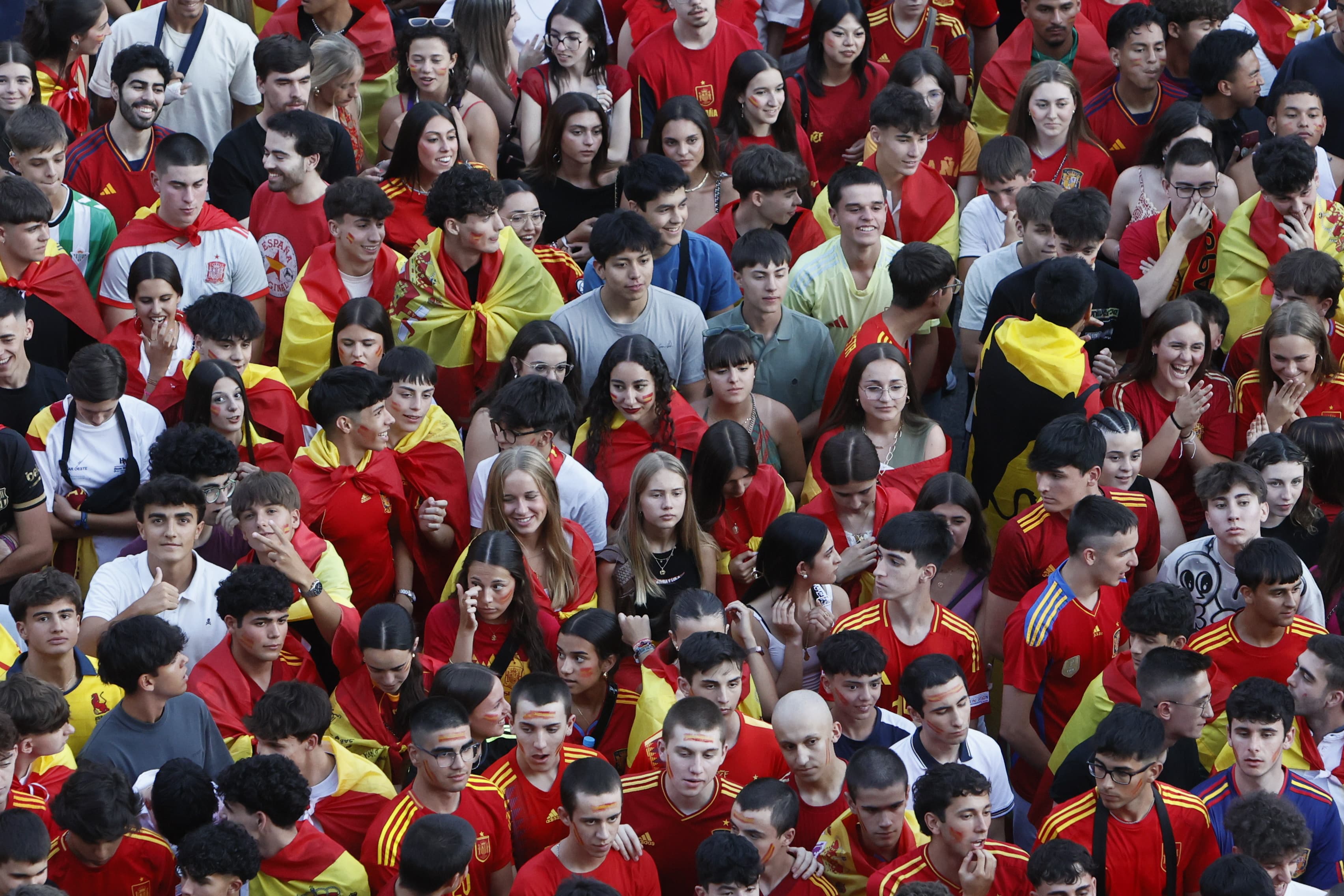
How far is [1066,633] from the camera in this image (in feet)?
20.9

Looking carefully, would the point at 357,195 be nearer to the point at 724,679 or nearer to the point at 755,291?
the point at 755,291

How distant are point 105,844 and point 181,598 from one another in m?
1.30

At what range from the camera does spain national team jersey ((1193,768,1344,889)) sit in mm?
5582

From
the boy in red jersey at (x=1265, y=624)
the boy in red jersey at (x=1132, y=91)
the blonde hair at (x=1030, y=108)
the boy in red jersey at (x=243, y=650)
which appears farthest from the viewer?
the boy in red jersey at (x=1132, y=91)

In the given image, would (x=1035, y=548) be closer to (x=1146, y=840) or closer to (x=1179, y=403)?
(x=1179, y=403)

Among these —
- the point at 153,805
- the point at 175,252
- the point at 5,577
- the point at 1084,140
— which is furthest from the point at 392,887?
the point at 1084,140

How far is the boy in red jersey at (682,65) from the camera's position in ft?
30.4

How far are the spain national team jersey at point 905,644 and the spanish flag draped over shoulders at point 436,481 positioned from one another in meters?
1.57

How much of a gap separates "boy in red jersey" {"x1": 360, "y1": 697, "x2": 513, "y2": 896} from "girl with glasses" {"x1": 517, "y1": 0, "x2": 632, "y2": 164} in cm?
393

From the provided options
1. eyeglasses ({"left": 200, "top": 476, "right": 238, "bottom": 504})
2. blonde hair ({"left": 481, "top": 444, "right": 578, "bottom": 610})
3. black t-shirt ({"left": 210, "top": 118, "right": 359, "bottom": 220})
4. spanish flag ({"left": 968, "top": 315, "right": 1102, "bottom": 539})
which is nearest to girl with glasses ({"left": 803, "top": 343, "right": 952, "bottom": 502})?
spanish flag ({"left": 968, "top": 315, "right": 1102, "bottom": 539})

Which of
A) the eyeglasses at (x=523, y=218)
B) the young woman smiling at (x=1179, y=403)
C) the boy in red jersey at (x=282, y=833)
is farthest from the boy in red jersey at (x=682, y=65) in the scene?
the boy in red jersey at (x=282, y=833)

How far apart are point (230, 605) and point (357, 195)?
225 cm

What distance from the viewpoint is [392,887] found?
5.37 m

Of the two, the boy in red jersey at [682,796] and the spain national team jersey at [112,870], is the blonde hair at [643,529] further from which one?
the spain national team jersey at [112,870]
